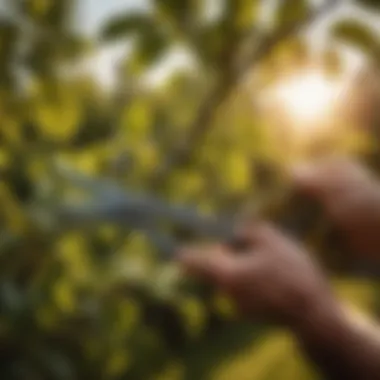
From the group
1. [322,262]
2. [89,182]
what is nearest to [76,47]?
[89,182]

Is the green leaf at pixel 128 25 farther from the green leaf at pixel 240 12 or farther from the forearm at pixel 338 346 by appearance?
the forearm at pixel 338 346

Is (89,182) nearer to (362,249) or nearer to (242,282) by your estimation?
(242,282)

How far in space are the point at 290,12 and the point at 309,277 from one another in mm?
185

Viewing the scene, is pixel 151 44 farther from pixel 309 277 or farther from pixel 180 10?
pixel 309 277

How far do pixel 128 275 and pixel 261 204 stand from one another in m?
0.12

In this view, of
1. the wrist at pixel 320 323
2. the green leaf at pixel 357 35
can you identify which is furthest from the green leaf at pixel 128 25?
the wrist at pixel 320 323

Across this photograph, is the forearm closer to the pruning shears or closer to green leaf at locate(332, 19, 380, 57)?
the pruning shears

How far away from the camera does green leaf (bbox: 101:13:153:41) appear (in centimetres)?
50

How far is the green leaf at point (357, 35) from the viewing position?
50 centimetres

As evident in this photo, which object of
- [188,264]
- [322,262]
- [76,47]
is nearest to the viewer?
[76,47]

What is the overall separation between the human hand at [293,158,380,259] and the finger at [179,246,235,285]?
0.26 feet

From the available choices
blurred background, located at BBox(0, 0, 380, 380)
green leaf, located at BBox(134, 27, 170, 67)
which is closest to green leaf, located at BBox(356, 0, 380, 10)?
blurred background, located at BBox(0, 0, 380, 380)

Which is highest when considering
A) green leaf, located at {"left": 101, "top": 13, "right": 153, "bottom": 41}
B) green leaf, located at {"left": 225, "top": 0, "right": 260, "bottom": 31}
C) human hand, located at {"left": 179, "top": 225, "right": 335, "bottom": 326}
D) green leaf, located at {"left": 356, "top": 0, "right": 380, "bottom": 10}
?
green leaf, located at {"left": 101, "top": 13, "right": 153, "bottom": 41}

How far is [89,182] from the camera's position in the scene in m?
0.53
